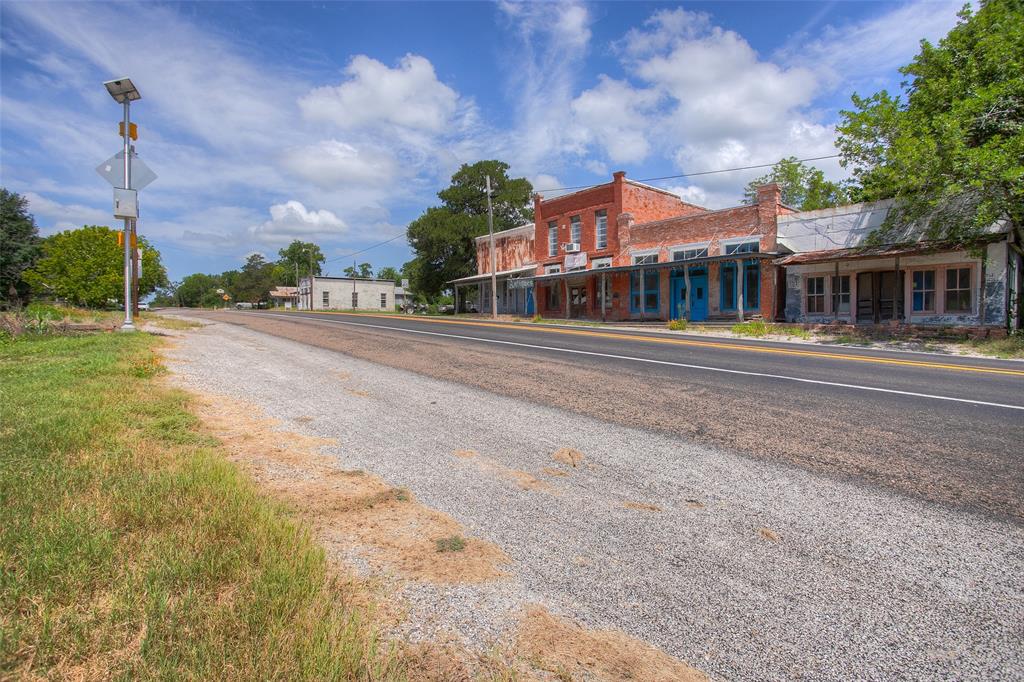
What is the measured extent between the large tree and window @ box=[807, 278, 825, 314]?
Result: 108 feet

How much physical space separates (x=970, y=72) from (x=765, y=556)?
2266 centimetres

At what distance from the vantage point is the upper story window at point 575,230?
113 feet

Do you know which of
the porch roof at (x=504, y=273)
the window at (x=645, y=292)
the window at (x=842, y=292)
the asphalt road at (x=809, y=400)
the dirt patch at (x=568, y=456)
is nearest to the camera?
the asphalt road at (x=809, y=400)

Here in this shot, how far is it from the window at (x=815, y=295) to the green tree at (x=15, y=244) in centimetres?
5387

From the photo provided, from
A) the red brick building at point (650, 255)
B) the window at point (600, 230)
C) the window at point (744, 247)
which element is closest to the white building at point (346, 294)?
the red brick building at point (650, 255)

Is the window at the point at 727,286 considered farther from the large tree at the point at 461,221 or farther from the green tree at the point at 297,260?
the green tree at the point at 297,260

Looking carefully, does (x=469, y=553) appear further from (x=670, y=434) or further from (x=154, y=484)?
(x=670, y=434)

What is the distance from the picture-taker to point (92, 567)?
243 cm

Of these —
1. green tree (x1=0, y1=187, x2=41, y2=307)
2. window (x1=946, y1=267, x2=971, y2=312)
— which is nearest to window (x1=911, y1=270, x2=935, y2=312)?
window (x1=946, y1=267, x2=971, y2=312)

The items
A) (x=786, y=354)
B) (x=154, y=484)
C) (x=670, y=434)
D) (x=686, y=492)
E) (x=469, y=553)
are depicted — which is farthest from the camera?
(x=786, y=354)

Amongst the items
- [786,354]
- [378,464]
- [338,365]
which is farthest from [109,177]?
[786,354]

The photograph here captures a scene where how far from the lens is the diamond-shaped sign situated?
13.3m

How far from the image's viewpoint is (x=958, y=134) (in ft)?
50.4

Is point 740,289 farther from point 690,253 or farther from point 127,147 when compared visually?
point 127,147
